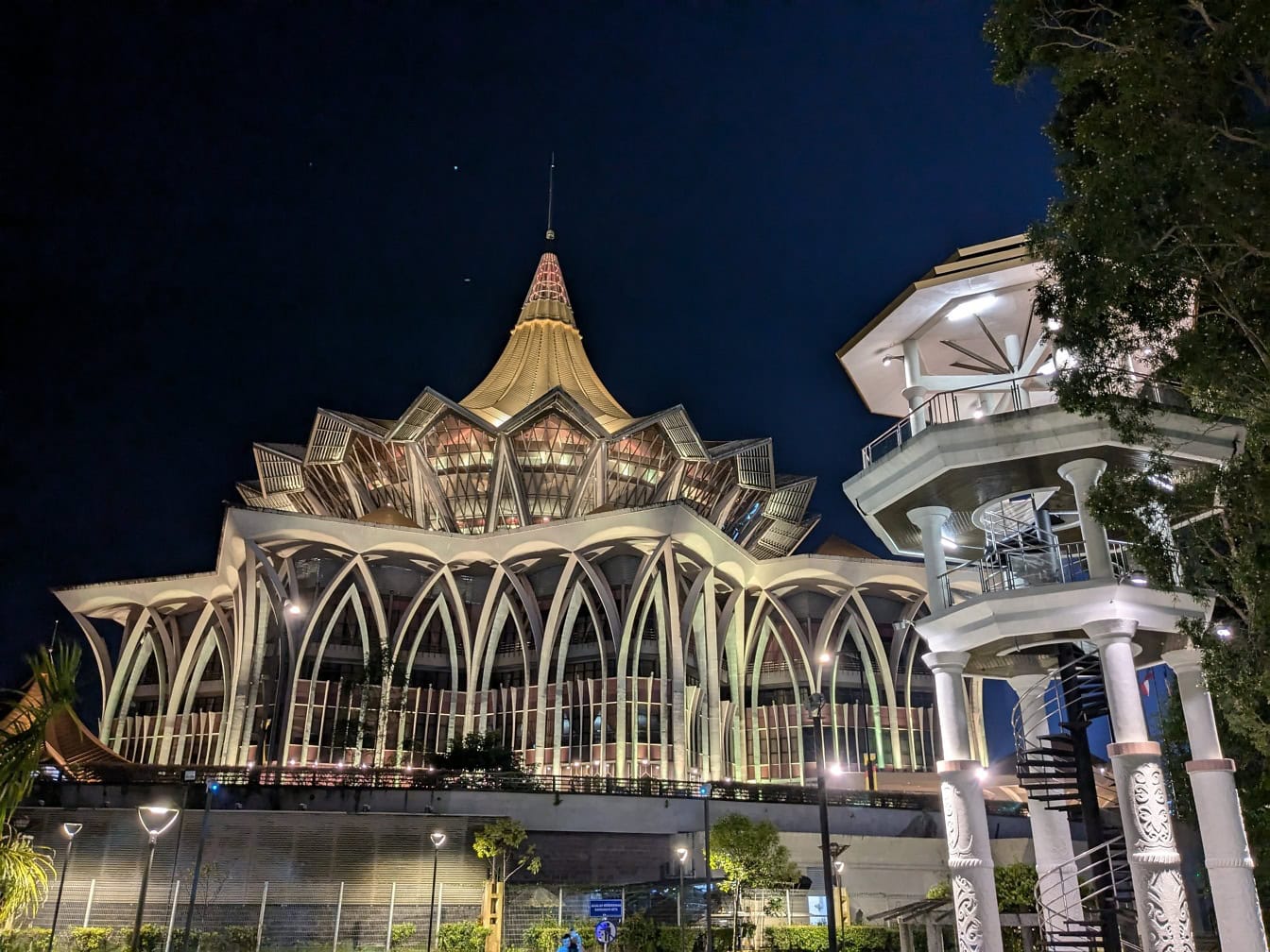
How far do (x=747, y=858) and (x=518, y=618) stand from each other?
27.6m

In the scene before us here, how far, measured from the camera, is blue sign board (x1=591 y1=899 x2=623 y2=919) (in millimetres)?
24750

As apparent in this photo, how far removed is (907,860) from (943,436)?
24.6m

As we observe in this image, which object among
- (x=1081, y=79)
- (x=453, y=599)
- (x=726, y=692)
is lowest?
(x=1081, y=79)

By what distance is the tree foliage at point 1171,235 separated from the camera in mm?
10836

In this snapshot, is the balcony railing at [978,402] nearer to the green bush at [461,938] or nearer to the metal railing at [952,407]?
the metal railing at [952,407]

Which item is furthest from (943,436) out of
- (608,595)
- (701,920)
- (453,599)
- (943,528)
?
(453,599)

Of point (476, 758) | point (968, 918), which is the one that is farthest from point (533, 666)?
point (968, 918)

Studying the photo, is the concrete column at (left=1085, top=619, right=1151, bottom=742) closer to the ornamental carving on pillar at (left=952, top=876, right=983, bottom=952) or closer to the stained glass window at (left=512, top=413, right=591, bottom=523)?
the ornamental carving on pillar at (left=952, top=876, right=983, bottom=952)

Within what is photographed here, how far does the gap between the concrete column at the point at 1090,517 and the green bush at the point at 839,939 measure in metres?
16.5

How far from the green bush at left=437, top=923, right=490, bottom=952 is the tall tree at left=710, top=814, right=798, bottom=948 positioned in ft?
24.0

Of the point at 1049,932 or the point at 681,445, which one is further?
the point at 681,445

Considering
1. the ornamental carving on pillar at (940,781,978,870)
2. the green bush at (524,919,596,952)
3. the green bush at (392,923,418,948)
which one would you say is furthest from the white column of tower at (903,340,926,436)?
the green bush at (392,923,418,948)

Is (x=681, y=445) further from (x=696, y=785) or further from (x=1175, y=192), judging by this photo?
(x=1175, y=192)

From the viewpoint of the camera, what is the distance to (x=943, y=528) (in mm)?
19094
